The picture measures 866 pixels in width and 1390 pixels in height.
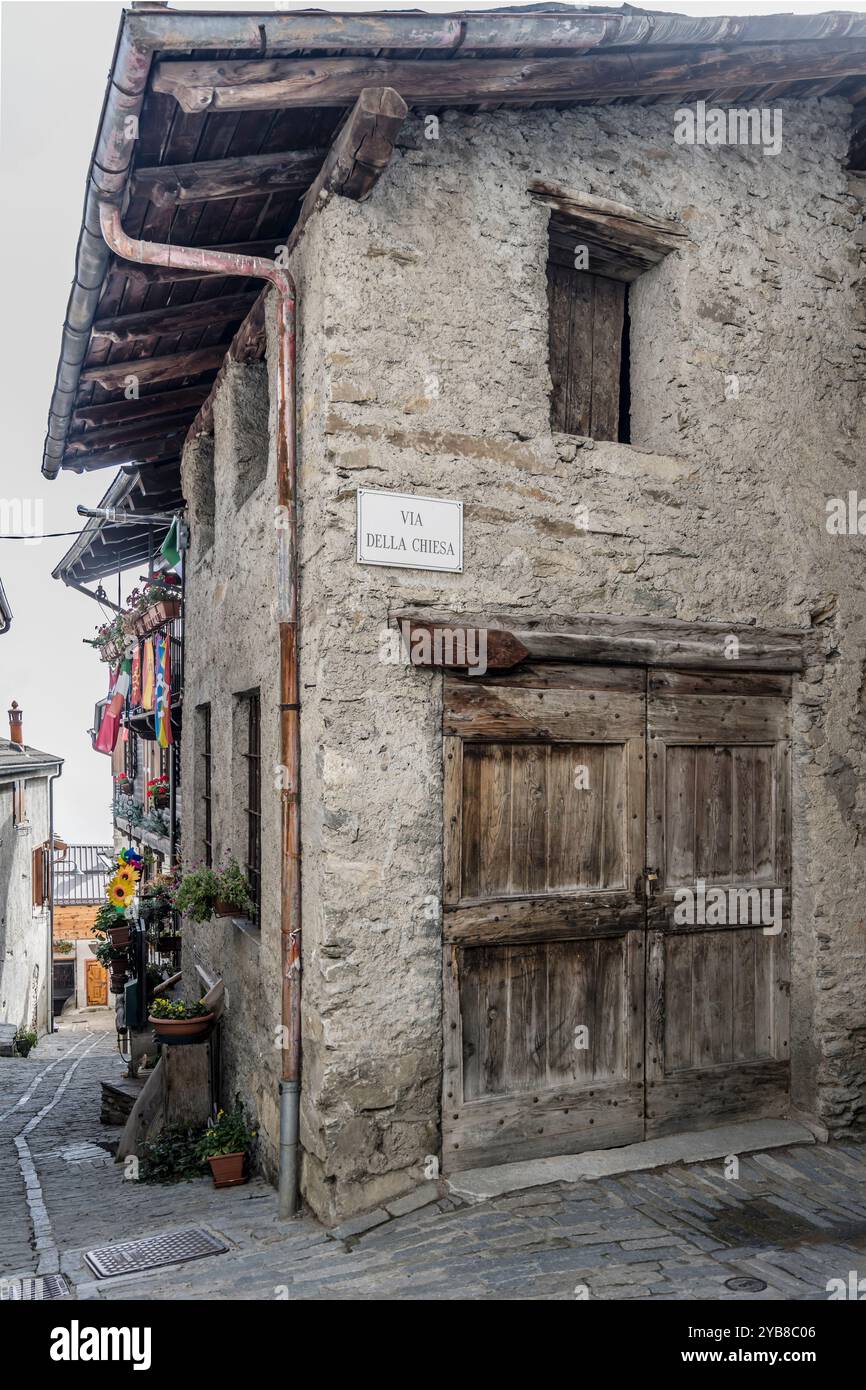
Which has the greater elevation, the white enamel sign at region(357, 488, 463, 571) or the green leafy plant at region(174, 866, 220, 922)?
the white enamel sign at region(357, 488, 463, 571)

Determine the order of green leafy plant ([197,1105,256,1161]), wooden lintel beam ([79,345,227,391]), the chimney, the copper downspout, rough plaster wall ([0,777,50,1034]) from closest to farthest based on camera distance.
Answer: the copper downspout
green leafy plant ([197,1105,256,1161])
wooden lintel beam ([79,345,227,391])
rough plaster wall ([0,777,50,1034])
the chimney

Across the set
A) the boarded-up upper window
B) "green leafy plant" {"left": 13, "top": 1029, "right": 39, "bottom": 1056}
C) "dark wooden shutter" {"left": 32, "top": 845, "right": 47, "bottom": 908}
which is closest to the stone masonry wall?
the boarded-up upper window

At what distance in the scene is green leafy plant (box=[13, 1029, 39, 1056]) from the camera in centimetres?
1229

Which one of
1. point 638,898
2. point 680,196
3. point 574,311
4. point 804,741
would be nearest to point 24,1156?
point 638,898

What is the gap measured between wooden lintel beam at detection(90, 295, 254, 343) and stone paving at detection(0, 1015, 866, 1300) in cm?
476

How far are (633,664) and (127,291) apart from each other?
340 centimetres

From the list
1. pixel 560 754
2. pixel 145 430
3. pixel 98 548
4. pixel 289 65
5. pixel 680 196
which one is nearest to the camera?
pixel 289 65

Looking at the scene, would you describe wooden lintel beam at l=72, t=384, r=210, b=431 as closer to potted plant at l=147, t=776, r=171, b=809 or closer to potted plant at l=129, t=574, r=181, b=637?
potted plant at l=129, t=574, r=181, b=637

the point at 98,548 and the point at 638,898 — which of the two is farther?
the point at 98,548

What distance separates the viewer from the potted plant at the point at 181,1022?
6.08 metres

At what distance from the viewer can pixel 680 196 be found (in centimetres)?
519

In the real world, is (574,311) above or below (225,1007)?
above

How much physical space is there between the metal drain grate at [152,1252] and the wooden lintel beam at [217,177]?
15.1 feet

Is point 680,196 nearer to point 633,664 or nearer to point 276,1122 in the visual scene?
point 633,664
